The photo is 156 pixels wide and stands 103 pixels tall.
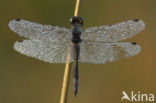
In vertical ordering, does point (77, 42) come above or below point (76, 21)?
below

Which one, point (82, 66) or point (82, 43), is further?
point (82, 66)

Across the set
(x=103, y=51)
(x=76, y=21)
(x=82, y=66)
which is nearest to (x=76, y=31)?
(x=76, y=21)

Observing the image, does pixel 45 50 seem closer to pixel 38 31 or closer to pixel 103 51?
pixel 38 31

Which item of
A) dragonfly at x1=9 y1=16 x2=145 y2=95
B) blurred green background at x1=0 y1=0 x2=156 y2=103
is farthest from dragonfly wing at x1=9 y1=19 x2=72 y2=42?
blurred green background at x1=0 y1=0 x2=156 y2=103

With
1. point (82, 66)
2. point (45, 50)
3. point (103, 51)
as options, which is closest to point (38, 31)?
point (45, 50)

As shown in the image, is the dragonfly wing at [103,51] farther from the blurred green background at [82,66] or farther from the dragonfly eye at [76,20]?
the blurred green background at [82,66]

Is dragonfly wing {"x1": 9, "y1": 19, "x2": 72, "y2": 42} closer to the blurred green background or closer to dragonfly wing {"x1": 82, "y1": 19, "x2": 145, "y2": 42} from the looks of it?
dragonfly wing {"x1": 82, "y1": 19, "x2": 145, "y2": 42}

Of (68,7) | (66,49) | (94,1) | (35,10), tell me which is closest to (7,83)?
(35,10)
